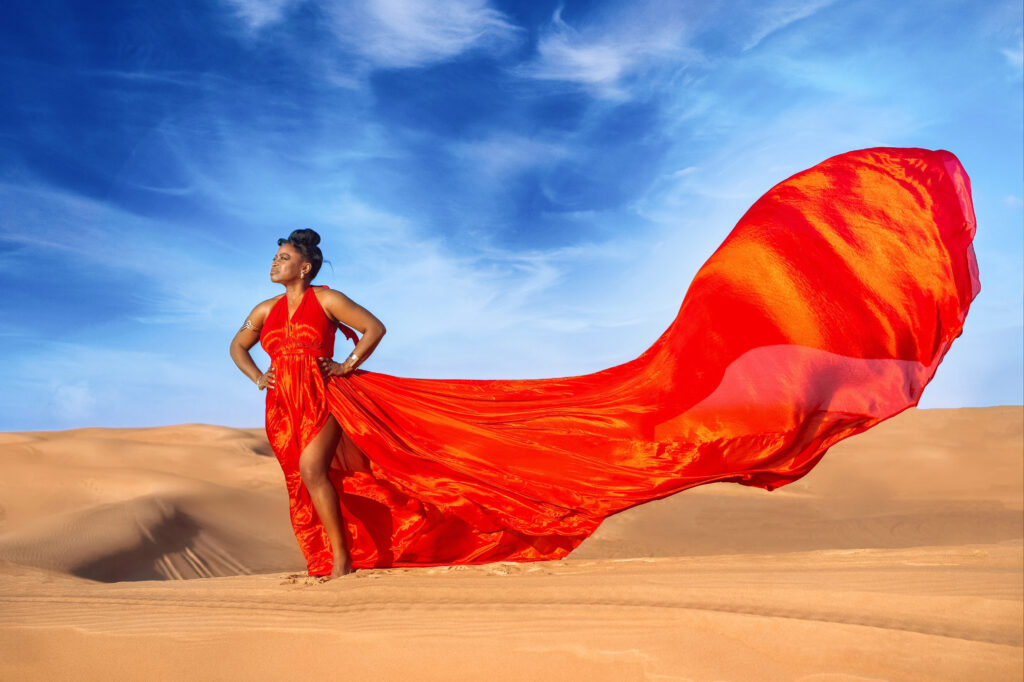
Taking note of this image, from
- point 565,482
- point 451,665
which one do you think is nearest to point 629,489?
point 565,482

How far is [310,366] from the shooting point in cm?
568

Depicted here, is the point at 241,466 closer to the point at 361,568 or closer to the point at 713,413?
the point at 361,568

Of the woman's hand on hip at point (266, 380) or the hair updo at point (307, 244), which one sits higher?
the hair updo at point (307, 244)

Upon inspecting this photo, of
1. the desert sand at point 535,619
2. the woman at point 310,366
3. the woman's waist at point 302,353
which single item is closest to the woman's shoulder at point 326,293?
the woman at point 310,366

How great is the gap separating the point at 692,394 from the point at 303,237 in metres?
3.15

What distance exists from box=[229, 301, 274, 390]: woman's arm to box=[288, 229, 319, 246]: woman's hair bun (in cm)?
57

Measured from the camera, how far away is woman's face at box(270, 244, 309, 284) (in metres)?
5.80

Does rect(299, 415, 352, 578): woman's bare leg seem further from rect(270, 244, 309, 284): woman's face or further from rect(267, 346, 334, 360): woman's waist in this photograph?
rect(270, 244, 309, 284): woman's face

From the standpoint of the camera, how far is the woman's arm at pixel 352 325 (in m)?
5.75

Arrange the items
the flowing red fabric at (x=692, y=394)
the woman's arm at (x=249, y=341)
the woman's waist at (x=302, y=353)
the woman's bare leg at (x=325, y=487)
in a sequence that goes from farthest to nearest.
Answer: the woman's arm at (x=249, y=341) → the woman's waist at (x=302, y=353) → the woman's bare leg at (x=325, y=487) → the flowing red fabric at (x=692, y=394)

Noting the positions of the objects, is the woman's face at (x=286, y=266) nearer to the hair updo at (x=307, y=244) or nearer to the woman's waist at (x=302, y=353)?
the hair updo at (x=307, y=244)

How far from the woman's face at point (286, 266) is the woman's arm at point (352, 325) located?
0.28 metres

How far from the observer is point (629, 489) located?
5.38 m

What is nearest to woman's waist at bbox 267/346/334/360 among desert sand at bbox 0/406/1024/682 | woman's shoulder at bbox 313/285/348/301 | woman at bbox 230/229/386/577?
woman at bbox 230/229/386/577
